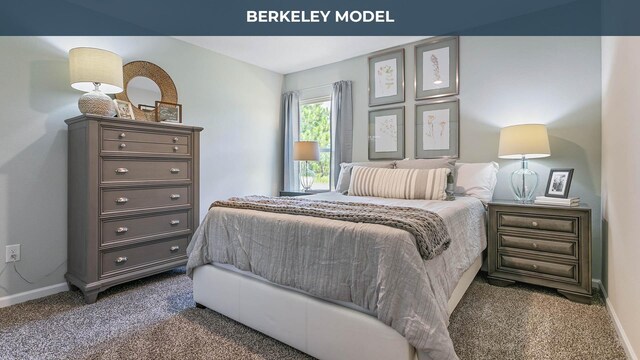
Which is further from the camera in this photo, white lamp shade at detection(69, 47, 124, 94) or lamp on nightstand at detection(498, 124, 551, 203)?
lamp on nightstand at detection(498, 124, 551, 203)

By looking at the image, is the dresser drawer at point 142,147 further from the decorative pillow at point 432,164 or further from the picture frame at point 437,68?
the picture frame at point 437,68

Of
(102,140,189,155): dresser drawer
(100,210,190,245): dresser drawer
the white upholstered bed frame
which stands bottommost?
the white upholstered bed frame

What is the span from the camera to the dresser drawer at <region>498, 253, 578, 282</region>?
2154 millimetres

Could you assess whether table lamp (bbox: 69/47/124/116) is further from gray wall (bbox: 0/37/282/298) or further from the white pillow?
the white pillow

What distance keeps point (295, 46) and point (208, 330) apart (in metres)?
3.00

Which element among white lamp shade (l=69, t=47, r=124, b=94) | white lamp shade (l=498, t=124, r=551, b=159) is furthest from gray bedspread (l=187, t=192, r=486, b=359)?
white lamp shade (l=69, t=47, r=124, b=94)

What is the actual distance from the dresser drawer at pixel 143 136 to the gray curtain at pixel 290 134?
175 centimetres

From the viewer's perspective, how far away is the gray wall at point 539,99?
2484mm

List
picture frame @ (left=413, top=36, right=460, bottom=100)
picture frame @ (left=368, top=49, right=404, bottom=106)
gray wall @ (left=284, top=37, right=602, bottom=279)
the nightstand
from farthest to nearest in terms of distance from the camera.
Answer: picture frame @ (left=368, top=49, right=404, bottom=106)
picture frame @ (left=413, top=36, right=460, bottom=100)
gray wall @ (left=284, top=37, right=602, bottom=279)
the nightstand

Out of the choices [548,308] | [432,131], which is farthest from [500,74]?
[548,308]

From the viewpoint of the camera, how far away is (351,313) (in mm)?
1370

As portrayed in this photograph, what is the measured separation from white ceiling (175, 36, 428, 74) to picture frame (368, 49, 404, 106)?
11 cm
